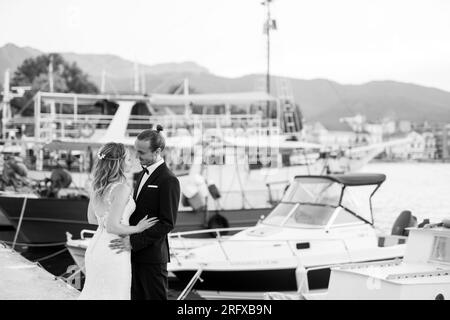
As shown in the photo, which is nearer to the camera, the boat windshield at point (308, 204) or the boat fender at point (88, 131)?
the boat windshield at point (308, 204)

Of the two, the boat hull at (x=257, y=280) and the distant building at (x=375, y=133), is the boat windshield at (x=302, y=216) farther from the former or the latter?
the distant building at (x=375, y=133)

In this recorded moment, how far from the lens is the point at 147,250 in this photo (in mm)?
5781

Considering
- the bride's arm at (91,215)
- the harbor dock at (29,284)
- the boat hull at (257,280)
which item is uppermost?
the bride's arm at (91,215)

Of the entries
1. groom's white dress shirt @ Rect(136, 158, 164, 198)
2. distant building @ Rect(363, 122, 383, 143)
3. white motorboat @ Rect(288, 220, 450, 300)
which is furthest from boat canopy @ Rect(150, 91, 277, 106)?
groom's white dress shirt @ Rect(136, 158, 164, 198)

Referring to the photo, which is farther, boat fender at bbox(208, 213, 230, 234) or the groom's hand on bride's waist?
boat fender at bbox(208, 213, 230, 234)

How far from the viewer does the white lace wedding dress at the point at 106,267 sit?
220 inches

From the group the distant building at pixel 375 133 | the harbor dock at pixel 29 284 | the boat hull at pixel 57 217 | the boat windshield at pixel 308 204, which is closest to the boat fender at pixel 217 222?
the boat hull at pixel 57 217

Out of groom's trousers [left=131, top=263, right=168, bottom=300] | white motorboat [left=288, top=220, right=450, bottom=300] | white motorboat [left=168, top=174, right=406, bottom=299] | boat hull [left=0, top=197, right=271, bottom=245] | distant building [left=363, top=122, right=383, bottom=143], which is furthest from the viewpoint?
distant building [left=363, top=122, right=383, bottom=143]

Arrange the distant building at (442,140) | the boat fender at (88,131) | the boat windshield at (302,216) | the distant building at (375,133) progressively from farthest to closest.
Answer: the distant building at (375,133) → the distant building at (442,140) → the boat fender at (88,131) → the boat windshield at (302,216)

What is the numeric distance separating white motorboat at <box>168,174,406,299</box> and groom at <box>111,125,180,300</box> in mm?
7203

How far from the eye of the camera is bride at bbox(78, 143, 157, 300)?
5.54 metres

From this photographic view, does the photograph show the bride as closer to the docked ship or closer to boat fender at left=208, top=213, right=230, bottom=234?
the docked ship
